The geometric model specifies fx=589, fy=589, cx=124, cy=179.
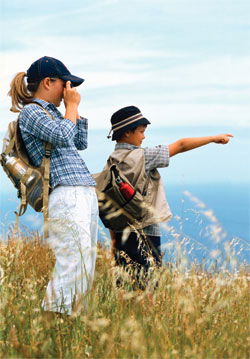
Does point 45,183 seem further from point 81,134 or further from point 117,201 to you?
point 117,201

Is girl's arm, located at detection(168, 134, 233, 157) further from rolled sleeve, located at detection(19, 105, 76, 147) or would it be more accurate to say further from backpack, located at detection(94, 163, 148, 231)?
rolled sleeve, located at detection(19, 105, 76, 147)

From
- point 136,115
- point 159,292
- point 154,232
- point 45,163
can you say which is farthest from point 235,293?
point 136,115

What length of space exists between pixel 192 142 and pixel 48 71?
1489mm

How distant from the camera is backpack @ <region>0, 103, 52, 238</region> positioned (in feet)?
13.2

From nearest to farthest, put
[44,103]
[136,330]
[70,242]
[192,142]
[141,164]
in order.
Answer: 1. [136,330]
2. [70,242]
3. [44,103]
4. [141,164]
5. [192,142]

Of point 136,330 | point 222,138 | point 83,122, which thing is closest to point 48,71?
point 83,122

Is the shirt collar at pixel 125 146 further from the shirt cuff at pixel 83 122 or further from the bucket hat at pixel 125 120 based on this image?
the shirt cuff at pixel 83 122

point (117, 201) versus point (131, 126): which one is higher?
point (131, 126)

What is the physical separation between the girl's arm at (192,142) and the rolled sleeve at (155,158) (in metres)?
0.11

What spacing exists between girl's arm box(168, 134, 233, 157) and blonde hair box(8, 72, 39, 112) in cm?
135

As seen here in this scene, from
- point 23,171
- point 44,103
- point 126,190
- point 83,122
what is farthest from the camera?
point 126,190

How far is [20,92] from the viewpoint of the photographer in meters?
4.41

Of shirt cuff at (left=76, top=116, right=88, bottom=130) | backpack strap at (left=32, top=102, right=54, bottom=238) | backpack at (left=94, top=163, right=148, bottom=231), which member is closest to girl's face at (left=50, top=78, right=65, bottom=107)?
shirt cuff at (left=76, top=116, right=88, bottom=130)

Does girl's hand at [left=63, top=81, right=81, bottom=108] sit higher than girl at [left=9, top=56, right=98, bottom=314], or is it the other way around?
girl's hand at [left=63, top=81, right=81, bottom=108]
